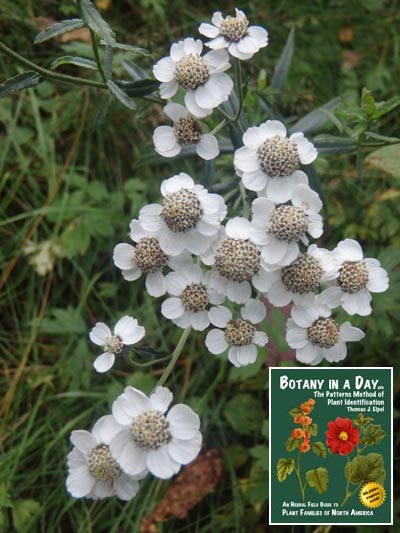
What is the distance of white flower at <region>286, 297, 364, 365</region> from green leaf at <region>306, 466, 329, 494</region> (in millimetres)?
365

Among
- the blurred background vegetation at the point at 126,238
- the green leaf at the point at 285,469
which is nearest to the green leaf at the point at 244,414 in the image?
the blurred background vegetation at the point at 126,238

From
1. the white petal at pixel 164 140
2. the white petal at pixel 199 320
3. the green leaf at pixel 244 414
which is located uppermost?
the white petal at pixel 164 140

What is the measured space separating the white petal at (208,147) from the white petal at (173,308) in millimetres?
467

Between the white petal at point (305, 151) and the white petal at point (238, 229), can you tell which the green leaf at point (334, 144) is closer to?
the white petal at point (305, 151)

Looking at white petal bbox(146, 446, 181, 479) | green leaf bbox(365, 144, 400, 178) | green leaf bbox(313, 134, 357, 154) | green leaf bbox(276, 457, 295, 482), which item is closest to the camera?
white petal bbox(146, 446, 181, 479)

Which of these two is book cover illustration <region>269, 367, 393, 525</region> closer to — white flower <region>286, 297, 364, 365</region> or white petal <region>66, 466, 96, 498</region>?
white flower <region>286, 297, 364, 365</region>

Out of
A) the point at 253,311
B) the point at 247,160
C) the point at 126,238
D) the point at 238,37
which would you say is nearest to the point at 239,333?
the point at 253,311

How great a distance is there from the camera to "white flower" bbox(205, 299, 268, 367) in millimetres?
1968

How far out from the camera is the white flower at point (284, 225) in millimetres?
1839

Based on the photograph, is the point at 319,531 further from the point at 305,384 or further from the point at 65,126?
the point at 65,126

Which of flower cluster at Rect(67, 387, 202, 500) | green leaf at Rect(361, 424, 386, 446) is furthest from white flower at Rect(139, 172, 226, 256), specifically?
green leaf at Rect(361, 424, 386, 446)

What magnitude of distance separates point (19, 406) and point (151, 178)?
53.0 inches

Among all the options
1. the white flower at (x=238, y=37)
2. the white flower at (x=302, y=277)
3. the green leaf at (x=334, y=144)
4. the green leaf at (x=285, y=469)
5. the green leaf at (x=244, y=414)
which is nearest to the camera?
the white flower at (x=302, y=277)

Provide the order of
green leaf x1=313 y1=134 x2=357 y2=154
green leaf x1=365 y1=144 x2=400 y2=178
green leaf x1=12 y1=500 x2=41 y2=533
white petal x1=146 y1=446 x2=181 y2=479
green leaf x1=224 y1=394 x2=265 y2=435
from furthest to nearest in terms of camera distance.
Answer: green leaf x1=224 y1=394 x2=265 y2=435 < green leaf x1=12 y1=500 x2=41 y2=533 < green leaf x1=365 y1=144 x2=400 y2=178 < green leaf x1=313 y1=134 x2=357 y2=154 < white petal x1=146 y1=446 x2=181 y2=479
